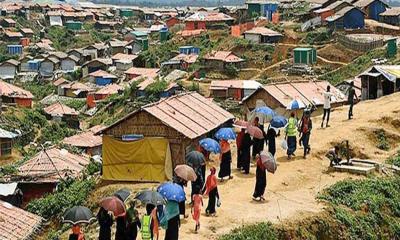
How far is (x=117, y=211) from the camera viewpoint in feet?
36.9

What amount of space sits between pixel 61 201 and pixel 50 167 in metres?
6.69

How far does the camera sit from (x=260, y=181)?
14.2 meters

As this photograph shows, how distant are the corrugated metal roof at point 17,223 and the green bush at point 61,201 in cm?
49

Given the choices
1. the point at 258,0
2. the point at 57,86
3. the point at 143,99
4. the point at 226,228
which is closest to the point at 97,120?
the point at 143,99

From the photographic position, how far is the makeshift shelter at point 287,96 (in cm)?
2616

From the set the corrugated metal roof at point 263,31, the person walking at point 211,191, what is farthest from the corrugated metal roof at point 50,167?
the corrugated metal roof at point 263,31

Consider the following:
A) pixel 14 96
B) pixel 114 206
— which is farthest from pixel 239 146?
pixel 14 96

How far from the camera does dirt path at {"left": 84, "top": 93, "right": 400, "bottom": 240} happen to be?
43.4 feet

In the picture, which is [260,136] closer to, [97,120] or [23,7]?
[97,120]

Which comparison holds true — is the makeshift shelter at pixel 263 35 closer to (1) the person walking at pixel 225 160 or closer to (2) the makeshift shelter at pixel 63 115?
(2) the makeshift shelter at pixel 63 115

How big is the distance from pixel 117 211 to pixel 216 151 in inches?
186

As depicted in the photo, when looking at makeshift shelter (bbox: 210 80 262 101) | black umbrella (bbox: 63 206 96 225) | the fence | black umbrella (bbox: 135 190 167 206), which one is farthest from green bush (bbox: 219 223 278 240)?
the fence

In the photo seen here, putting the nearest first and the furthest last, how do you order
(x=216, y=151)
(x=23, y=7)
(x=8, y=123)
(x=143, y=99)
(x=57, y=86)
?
(x=216, y=151)
(x=8, y=123)
(x=143, y=99)
(x=57, y=86)
(x=23, y=7)

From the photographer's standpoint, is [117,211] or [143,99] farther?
[143,99]
